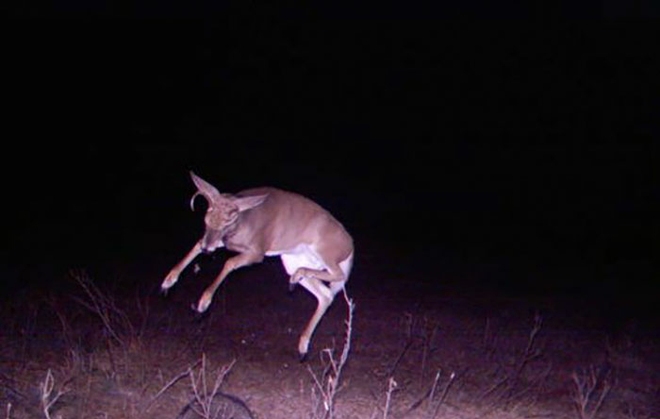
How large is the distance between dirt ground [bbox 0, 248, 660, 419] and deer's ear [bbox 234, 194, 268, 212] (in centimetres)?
134

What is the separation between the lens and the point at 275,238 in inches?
357

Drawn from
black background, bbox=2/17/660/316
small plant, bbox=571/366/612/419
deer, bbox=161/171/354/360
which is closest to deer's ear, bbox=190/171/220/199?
deer, bbox=161/171/354/360

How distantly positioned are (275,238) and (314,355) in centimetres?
250

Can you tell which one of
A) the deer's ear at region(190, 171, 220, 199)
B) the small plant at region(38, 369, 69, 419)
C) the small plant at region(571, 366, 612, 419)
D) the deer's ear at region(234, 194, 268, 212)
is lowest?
the small plant at region(571, 366, 612, 419)

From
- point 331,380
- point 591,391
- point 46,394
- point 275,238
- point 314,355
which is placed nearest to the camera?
point 46,394

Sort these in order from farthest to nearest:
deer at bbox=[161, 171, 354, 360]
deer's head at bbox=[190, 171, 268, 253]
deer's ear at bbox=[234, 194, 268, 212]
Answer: deer's ear at bbox=[234, 194, 268, 212], deer at bbox=[161, 171, 354, 360], deer's head at bbox=[190, 171, 268, 253]

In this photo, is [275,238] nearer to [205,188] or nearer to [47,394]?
[205,188]

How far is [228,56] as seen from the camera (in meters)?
41.2

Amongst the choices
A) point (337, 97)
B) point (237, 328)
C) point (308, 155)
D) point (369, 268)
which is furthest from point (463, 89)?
point (237, 328)

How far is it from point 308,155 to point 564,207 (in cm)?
1106

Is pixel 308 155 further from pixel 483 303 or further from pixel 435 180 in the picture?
pixel 483 303

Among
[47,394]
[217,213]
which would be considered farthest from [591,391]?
[47,394]

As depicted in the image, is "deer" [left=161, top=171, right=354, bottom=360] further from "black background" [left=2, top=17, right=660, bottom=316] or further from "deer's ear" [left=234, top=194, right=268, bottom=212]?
"black background" [left=2, top=17, right=660, bottom=316]

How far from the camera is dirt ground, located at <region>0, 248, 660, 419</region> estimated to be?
29.6 ft
